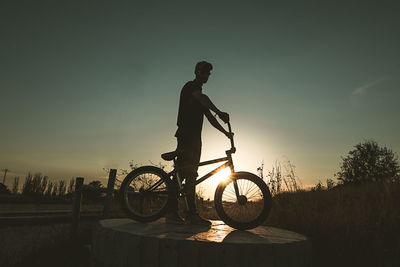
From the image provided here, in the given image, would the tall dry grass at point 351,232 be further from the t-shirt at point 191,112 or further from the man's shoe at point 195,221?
the t-shirt at point 191,112

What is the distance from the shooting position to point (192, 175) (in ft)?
13.6

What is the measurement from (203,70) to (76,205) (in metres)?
4.82

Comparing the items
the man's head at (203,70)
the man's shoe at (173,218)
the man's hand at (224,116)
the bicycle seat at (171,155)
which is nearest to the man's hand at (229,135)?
the man's hand at (224,116)

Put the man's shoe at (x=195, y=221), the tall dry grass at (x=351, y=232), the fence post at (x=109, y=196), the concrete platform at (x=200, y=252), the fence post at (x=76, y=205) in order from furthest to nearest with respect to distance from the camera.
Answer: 1. the fence post at (x=109, y=196)
2. the fence post at (x=76, y=205)
3. the man's shoe at (x=195, y=221)
4. the tall dry grass at (x=351, y=232)
5. the concrete platform at (x=200, y=252)

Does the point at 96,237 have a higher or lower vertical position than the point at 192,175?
lower

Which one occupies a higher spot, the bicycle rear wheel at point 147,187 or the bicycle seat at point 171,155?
the bicycle seat at point 171,155

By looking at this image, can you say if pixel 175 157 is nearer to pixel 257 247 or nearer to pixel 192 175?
pixel 192 175

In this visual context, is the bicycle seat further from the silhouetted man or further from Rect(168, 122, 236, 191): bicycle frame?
Rect(168, 122, 236, 191): bicycle frame

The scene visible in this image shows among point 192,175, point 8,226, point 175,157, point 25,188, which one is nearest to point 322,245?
point 192,175

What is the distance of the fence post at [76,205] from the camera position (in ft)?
19.8

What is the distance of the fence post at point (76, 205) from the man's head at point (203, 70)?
4.48 metres

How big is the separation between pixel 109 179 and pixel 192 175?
149 inches

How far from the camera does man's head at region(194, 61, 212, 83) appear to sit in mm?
4308

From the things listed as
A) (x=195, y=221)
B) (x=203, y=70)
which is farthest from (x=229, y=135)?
(x=195, y=221)
